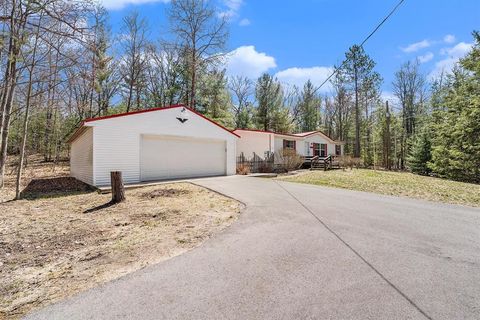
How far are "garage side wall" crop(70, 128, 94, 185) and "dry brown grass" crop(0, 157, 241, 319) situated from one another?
2.91 meters

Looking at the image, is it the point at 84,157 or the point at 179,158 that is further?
the point at 179,158

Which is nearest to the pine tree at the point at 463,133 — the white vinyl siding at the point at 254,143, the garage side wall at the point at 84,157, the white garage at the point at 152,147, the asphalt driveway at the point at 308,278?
the white vinyl siding at the point at 254,143

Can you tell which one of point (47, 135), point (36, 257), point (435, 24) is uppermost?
point (435, 24)

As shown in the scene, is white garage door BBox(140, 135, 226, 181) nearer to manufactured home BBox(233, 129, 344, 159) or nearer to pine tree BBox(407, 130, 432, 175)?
manufactured home BBox(233, 129, 344, 159)

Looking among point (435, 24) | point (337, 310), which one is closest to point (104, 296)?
point (337, 310)

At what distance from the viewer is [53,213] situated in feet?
22.9

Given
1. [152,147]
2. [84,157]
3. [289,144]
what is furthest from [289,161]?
[84,157]

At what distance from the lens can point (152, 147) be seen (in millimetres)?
12414

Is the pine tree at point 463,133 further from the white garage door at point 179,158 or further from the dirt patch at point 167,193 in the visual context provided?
the dirt patch at point 167,193

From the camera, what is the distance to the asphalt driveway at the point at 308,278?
248cm

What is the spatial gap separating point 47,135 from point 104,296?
25550 millimetres

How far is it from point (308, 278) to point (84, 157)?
41.4ft

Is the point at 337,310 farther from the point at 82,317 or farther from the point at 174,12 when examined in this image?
the point at 174,12

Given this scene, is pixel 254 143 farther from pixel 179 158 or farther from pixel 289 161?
pixel 179 158
